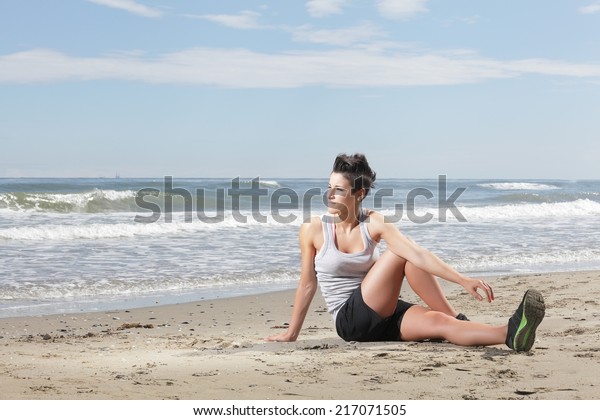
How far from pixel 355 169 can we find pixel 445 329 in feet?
4.13

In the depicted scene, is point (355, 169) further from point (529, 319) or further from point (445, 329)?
point (529, 319)

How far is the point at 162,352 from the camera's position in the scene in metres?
5.33

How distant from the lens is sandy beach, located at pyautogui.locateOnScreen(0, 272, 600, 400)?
13.2 feet

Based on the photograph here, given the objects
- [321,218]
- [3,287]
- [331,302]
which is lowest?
[3,287]

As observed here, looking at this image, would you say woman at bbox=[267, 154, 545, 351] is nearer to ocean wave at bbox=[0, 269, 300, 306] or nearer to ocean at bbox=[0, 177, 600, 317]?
ocean at bbox=[0, 177, 600, 317]

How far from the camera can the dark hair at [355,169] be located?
502cm

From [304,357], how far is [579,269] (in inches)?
301

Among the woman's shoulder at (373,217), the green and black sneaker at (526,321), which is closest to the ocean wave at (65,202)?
the woman's shoulder at (373,217)

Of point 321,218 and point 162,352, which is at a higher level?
point 321,218

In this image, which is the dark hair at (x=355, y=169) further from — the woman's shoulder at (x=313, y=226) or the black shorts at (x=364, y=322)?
the black shorts at (x=364, y=322)

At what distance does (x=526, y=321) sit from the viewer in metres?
4.63

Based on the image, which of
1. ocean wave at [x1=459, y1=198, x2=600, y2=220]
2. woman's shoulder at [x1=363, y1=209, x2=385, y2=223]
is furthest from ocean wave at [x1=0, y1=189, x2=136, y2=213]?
woman's shoulder at [x1=363, y1=209, x2=385, y2=223]
